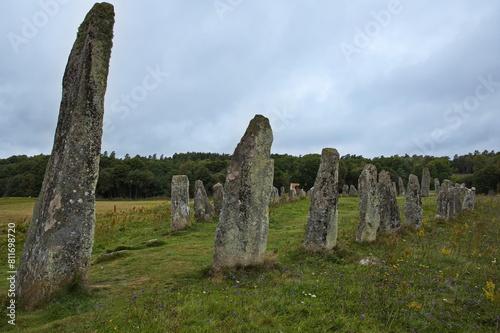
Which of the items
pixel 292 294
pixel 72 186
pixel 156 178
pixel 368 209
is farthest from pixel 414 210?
pixel 156 178

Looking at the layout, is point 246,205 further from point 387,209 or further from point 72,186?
point 387,209

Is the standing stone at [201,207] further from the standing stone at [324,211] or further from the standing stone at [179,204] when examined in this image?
the standing stone at [324,211]

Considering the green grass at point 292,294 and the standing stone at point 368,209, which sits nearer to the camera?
the green grass at point 292,294

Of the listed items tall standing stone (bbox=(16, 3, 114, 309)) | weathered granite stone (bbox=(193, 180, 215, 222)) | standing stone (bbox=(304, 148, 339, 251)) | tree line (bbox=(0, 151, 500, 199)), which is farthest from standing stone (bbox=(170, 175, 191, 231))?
tree line (bbox=(0, 151, 500, 199))

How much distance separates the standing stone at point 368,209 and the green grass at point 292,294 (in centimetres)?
81

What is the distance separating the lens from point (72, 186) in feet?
21.2

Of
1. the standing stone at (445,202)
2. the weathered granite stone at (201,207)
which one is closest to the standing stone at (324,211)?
the weathered granite stone at (201,207)

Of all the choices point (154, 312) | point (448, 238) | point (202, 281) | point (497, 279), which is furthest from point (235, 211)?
point (448, 238)

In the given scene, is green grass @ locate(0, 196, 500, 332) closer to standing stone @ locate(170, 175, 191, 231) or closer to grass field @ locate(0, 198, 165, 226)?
standing stone @ locate(170, 175, 191, 231)

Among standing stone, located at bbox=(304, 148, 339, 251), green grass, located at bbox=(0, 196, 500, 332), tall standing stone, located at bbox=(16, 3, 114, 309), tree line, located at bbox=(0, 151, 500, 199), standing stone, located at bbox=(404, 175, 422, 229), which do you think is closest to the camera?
green grass, located at bbox=(0, 196, 500, 332)

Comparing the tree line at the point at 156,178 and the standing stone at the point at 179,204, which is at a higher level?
the tree line at the point at 156,178

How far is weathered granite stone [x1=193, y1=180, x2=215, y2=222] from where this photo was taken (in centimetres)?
2081

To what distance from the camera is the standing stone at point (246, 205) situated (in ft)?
27.8

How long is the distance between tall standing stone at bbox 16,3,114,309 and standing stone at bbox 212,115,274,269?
334 centimetres
